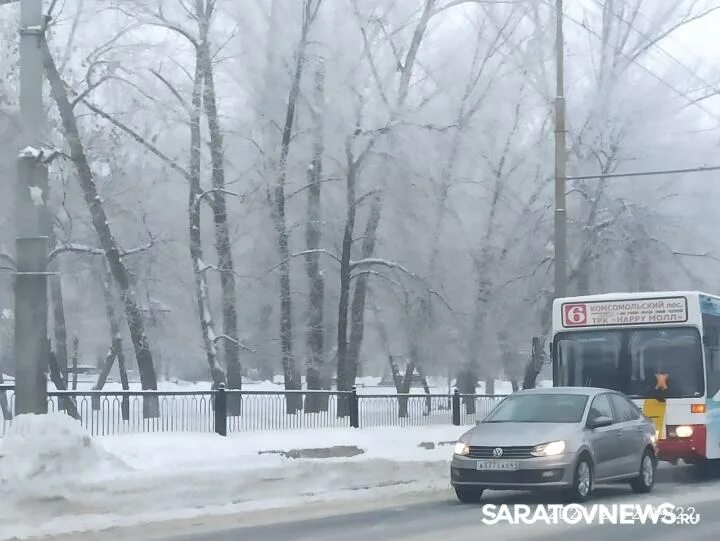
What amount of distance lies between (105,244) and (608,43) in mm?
15657

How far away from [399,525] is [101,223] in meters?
15.1

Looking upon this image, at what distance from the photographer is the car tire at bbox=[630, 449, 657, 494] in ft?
49.7

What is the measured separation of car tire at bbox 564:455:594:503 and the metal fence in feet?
21.3

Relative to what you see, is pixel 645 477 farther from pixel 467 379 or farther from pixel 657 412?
pixel 467 379

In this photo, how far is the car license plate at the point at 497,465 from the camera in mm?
13445

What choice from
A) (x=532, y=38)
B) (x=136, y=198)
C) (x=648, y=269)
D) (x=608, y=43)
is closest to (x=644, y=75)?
(x=608, y=43)

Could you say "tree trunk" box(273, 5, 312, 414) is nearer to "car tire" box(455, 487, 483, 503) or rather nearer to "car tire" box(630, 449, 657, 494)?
"car tire" box(630, 449, 657, 494)

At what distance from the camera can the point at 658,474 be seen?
19172 mm

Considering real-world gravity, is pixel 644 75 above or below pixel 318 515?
above

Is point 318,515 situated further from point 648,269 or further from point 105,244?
point 648,269

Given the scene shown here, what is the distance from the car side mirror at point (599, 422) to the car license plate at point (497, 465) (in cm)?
133

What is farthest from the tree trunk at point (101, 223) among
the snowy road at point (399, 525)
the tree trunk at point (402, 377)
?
the snowy road at point (399, 525)

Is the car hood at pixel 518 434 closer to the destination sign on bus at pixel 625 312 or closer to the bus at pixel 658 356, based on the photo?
the bus at pixel 658 356

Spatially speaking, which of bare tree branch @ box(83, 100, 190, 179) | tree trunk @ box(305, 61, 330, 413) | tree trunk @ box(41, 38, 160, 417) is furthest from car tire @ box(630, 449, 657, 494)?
bare tree branch @ box(83, 100, 190, 179)
